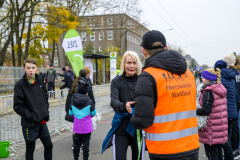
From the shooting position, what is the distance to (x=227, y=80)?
407 centimetres

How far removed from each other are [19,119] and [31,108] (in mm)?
2797

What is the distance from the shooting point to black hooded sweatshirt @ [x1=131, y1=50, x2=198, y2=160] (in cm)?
185

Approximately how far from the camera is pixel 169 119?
6.15 ft

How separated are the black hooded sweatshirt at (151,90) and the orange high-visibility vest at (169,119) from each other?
0.04 metres

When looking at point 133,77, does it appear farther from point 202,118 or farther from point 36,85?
point 36,85

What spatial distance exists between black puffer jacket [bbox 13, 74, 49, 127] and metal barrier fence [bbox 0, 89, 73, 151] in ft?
7.58

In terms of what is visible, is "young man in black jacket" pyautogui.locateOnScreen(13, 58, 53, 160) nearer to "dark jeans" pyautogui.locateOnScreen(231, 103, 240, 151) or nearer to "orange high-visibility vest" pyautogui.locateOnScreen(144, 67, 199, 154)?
"orange high-visibility vest" pyautogui.locateOnScreen(144, 67, 199, 154)

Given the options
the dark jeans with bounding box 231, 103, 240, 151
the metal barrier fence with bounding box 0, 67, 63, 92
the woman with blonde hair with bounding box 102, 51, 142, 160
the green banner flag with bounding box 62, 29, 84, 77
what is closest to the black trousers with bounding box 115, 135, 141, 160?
the woman with blonde hair with bounding box 102, 51, 142, 160

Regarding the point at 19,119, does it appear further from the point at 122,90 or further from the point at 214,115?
the point at 214,115

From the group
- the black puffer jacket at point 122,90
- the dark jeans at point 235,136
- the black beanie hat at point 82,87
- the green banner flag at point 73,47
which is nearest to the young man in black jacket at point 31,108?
the black beanie hat at point 82,87

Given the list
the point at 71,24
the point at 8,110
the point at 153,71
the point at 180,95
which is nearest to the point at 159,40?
the point at 153,71

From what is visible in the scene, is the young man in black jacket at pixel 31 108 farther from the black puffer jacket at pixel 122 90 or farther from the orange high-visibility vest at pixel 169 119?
the orange high-visibility vest at pixel 169 119

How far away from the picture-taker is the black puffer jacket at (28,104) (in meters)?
3.28

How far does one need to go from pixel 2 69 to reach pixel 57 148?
541 inches
